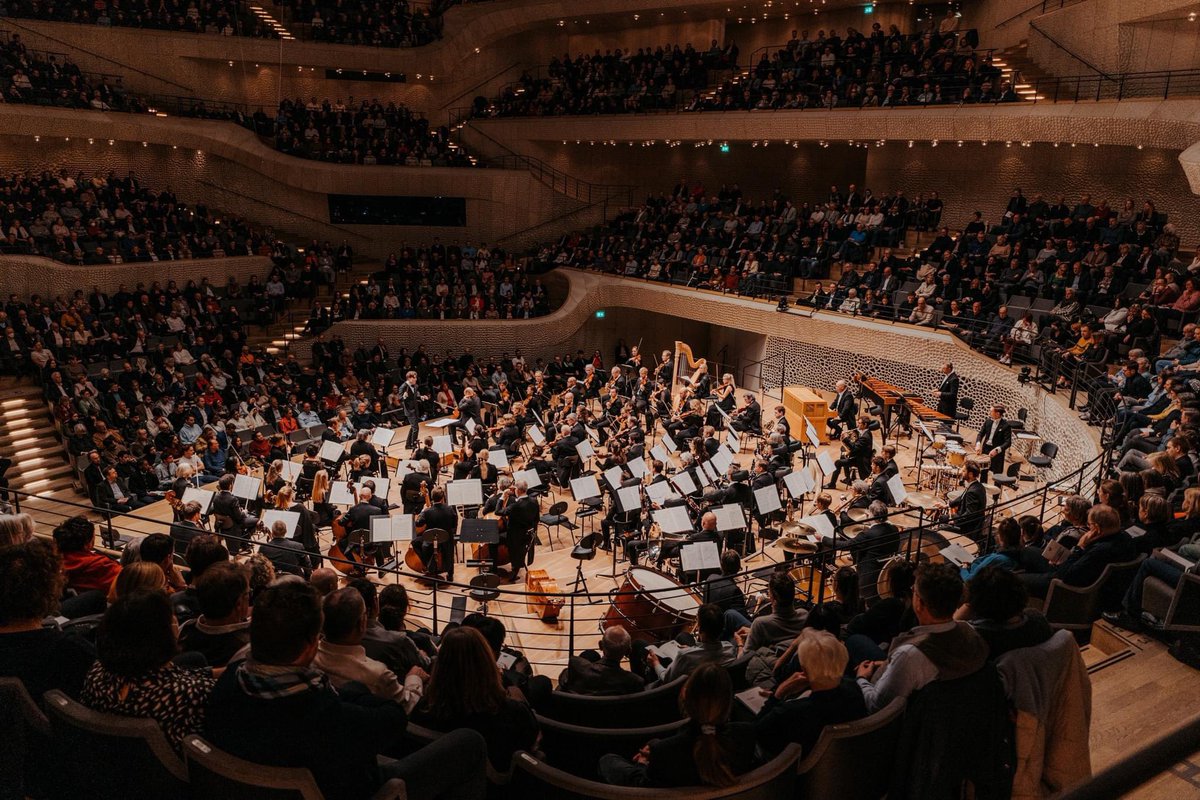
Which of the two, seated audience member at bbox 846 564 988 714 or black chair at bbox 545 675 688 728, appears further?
black chair at bbox 545 675 688 728

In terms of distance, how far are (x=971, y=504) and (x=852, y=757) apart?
7.52m

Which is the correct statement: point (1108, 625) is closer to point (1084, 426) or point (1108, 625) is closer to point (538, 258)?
point (1084, 426)

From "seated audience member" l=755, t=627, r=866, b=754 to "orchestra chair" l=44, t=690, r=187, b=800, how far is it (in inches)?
91.1

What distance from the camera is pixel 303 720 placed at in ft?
9.48

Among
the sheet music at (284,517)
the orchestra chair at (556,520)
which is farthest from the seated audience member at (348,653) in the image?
the orchestra chair at (556,520)

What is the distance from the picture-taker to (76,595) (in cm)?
521

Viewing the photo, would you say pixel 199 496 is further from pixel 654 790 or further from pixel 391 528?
pixel 654 790

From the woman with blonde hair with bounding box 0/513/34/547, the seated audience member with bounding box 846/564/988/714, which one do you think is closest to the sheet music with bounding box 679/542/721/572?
the seated audience member with bounding box 846/564/988/714

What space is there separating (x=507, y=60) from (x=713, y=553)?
2700 centimetres

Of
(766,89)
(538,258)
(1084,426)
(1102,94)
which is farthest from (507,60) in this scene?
(1084,426)

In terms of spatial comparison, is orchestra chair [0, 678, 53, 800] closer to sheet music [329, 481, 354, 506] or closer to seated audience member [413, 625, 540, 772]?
seated audience member [413, 625, 540, 772]

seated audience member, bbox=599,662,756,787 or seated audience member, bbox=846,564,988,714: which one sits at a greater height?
seated audience member, bbox=846,564,988,714

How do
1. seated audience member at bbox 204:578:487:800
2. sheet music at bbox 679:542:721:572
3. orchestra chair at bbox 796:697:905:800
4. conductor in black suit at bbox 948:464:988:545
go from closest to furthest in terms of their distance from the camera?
seated audience member at bbox 204:578:487:800
orchestra chair at bbox 796:697:905:800
sheet music at bbox 679:542:721:572
conductor in black suit at bbox 948:464:988:545

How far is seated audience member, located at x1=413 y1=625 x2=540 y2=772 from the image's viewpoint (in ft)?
11.7
